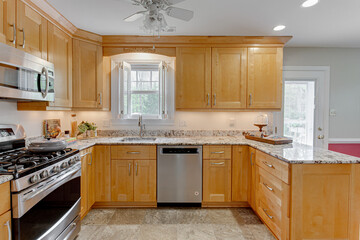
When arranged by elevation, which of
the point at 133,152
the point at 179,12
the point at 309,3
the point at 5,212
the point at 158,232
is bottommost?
the point at 158,232

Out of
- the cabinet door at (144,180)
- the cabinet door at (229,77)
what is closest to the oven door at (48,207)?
the cabinet door at (144,180)

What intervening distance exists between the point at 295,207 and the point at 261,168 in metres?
0.60

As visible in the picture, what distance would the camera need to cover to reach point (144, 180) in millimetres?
2590

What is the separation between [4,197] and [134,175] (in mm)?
1496

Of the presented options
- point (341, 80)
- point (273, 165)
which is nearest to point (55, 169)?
point (273, 165)

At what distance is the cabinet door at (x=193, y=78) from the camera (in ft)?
9.59

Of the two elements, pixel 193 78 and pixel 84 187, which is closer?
pixel 84 187

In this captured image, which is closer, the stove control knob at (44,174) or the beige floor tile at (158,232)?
the stove control knob at (44,174)

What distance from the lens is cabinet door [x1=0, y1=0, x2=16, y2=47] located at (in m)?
1.59

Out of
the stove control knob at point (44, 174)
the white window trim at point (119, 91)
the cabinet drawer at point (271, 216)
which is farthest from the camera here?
the white window trim at point (119, 91)

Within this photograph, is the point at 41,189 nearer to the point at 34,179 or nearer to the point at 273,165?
the point at 34,179

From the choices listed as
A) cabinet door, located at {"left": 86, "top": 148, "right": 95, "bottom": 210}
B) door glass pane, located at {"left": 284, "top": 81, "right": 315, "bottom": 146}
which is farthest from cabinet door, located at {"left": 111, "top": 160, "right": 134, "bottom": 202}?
door glass pane, located at {"left": 284, "top": 81, "right": 315, "bottom": 146}

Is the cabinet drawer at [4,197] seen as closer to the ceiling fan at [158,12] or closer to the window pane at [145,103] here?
the ceiling fan at [158,12]

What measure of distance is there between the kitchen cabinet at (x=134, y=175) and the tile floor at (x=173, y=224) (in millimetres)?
201
